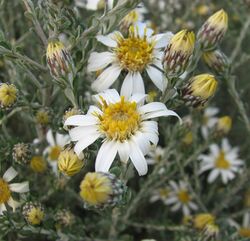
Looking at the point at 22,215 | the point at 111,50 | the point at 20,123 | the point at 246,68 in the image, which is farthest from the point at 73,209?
the point at 246,68

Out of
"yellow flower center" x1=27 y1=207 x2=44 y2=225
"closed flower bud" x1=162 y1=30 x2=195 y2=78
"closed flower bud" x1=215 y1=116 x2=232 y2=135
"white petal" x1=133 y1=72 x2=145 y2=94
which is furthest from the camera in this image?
"closed flower bud" x1=215 y1=116 x2=232 y2=135

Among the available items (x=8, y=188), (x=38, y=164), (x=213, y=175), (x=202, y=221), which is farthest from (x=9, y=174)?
(x=213, y=175)

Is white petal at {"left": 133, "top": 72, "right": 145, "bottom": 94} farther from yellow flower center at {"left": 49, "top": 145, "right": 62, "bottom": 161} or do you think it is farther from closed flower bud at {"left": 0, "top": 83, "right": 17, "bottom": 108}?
yellow flower center at {"left": 49, "top": 145, "right": 62, "bottom": 161}

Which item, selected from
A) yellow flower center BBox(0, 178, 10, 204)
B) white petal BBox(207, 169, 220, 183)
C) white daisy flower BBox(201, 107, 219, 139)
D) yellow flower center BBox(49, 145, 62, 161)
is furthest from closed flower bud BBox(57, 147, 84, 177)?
white daisy flower BBox(201, 107, 219, 139)

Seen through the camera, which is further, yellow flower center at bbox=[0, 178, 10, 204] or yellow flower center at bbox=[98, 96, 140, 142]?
yellow flower center at bbox=[0, 178, 10, 204]

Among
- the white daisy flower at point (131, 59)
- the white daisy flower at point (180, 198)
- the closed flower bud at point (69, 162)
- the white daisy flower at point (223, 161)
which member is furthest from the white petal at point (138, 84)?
the white daisy flower at point (223, 161)

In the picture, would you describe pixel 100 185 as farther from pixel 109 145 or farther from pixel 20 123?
pixel 20 123

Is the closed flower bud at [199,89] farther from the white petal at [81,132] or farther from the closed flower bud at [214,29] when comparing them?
the white petal at [81,132]
